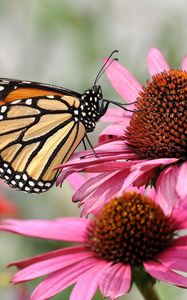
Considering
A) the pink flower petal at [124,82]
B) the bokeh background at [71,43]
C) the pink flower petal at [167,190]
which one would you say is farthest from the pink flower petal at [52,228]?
the bokeh background at [71,43]

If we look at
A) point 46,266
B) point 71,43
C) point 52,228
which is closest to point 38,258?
point 46,266

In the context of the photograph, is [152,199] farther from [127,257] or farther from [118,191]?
[118,191]

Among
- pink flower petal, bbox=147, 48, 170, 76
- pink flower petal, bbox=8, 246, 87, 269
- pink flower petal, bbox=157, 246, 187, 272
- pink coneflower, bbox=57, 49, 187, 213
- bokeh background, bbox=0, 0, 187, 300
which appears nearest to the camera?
pink coneflower, bbox=57, 49, 187, 213

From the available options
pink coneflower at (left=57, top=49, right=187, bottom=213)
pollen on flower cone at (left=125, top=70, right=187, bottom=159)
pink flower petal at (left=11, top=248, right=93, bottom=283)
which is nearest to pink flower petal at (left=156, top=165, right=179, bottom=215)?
pink coneflower at (left=57, top=49, right=187, bottom=213)

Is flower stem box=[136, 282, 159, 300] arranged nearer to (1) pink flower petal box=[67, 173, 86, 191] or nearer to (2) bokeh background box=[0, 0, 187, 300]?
(1) pink flower petal box=[67, 173, 86, 191]

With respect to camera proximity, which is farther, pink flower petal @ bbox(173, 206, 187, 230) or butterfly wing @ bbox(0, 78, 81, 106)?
butterfly wing @ bbox(0, 78, 81, 106)

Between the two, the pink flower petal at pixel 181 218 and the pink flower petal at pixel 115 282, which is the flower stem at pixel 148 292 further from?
the pink flower petal at pixel 181 218
